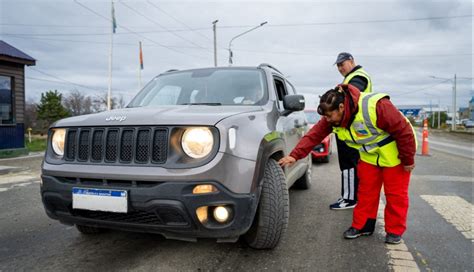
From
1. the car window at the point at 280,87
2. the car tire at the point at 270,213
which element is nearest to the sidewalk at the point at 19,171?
the car window at the point at 280,87

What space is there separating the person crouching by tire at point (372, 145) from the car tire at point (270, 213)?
0.38 metres

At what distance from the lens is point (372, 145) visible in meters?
3.08

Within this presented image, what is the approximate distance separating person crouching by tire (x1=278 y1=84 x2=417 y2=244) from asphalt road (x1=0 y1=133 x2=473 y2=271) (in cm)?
27

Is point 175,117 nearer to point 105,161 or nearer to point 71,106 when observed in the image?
point 105,161

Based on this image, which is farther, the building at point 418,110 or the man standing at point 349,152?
the building at point 418,110

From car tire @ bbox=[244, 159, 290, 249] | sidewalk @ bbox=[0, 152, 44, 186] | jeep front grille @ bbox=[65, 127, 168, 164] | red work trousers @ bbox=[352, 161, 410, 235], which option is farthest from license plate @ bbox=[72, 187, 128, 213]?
sidewalk @ bbox=[0, 152, 44, 186]

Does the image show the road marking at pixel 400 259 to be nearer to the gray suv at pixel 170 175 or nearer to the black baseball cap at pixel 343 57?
the gray suv at pixel 170 175

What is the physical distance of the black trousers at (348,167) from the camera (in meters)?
4.09

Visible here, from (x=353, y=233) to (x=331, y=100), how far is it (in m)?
1.34

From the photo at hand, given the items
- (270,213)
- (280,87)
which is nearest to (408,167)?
Result: (270,213)

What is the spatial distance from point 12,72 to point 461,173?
43.1 ft

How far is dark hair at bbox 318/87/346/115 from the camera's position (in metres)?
2.91

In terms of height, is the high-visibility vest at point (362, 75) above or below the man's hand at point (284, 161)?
above

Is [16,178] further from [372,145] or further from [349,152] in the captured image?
[372,145]
